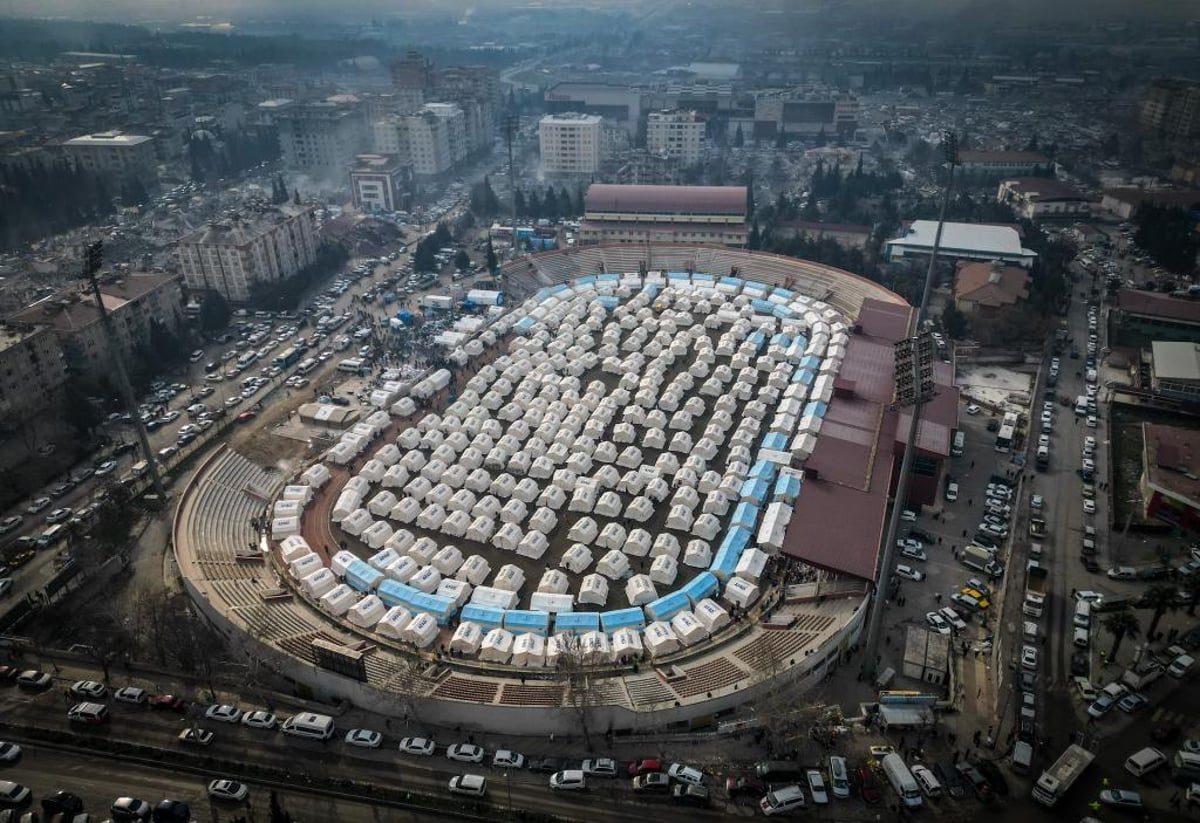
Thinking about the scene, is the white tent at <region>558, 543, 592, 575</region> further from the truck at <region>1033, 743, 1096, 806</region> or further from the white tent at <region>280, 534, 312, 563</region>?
the truck at <region>1033, 743, 1096, 806</region>

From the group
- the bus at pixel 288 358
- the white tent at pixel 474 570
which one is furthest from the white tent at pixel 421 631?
the bus at pixel 288 358

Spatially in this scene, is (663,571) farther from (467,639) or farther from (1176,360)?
(1176,360)

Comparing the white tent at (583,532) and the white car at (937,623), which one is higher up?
the white tent at (583,532)

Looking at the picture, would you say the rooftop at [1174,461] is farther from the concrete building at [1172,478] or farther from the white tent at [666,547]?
the white tent at [666,547]

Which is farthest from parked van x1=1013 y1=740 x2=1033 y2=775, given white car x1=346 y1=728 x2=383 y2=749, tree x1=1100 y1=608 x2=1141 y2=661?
white car x1=346 y1=728 x2=383 y2=749

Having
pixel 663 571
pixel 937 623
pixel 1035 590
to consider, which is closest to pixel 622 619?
pixel 663 571

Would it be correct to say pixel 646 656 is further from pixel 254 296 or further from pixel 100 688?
pixel 254 296

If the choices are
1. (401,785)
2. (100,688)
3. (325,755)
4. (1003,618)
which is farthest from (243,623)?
(1003,618)
